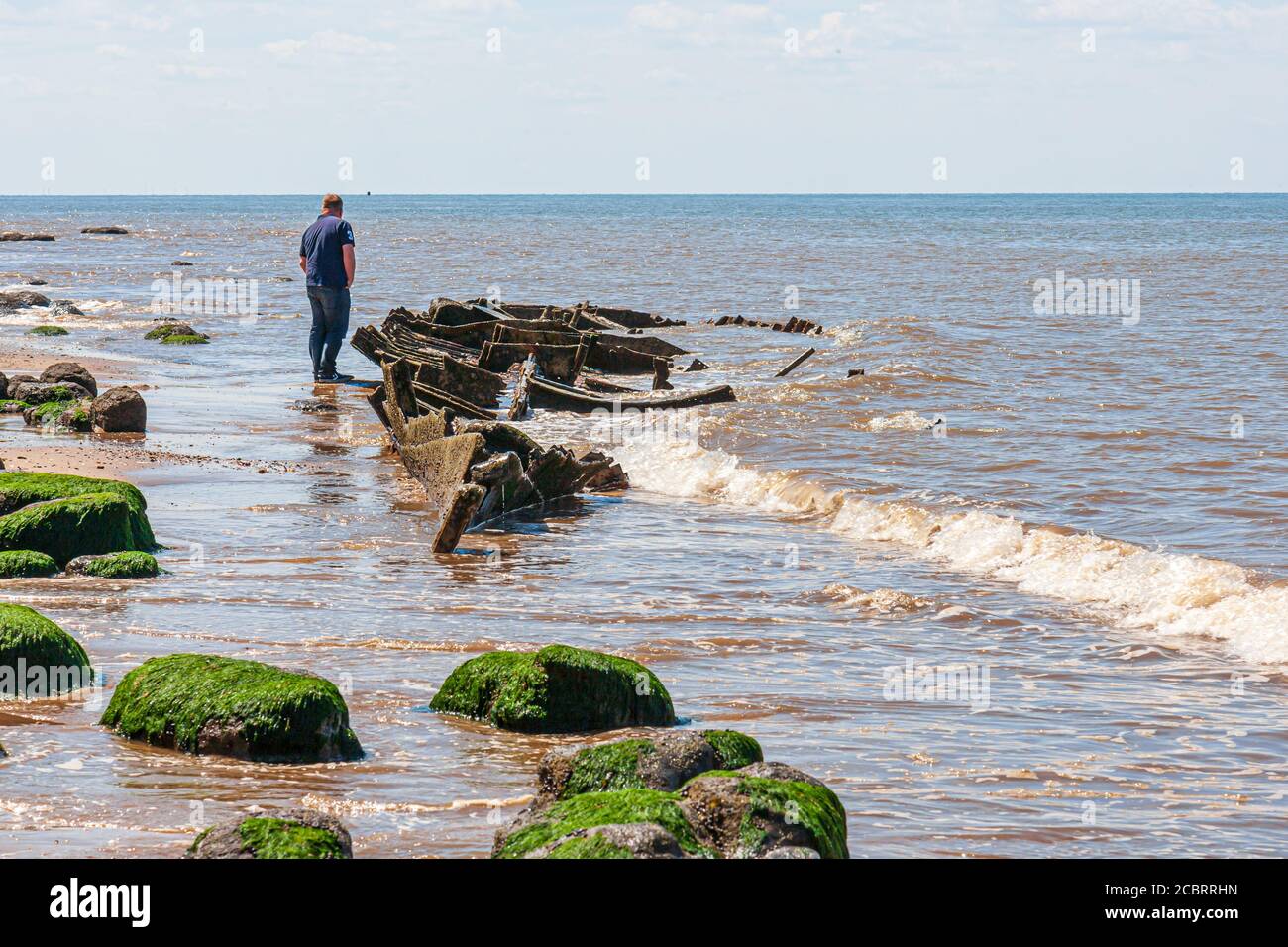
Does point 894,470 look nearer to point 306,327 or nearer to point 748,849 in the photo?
point 748,849

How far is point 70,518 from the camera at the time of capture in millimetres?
9766

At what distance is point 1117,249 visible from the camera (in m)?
73.2

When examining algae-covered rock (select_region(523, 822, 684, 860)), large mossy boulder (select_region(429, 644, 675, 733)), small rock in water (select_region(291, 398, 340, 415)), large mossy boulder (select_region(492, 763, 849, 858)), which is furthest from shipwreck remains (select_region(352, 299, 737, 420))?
algae-covered rock (select_region(523, 822, 684, 860))

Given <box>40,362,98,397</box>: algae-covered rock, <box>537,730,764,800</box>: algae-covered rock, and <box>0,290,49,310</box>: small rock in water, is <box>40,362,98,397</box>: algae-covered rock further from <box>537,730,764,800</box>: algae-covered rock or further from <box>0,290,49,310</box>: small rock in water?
<box>0,290,49,310</box>: small rock in water

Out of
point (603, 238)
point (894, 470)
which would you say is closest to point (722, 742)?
point (894, 470)

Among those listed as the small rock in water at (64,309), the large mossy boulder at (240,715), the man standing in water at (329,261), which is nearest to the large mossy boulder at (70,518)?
the large mossy boulder at (240,715)

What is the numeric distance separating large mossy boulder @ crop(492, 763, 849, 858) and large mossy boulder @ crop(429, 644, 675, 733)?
1868 mm

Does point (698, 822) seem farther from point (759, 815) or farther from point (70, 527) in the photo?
point (70, 527)

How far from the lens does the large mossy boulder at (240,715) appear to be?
20.3 ft

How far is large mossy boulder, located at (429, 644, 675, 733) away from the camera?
6.77 meters

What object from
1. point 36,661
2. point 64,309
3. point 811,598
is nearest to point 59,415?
point 36,661

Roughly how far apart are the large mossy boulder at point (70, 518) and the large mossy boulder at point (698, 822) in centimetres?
601

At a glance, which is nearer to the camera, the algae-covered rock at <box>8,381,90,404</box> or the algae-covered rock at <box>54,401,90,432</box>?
the algae-covered rock at <box>54,401,90,432</box>
